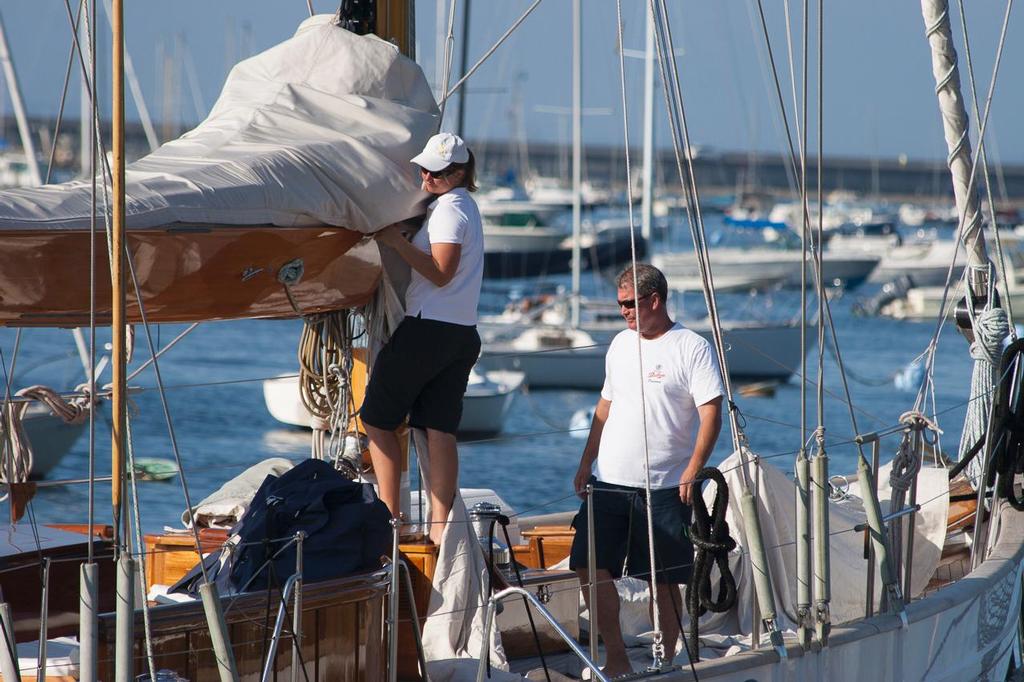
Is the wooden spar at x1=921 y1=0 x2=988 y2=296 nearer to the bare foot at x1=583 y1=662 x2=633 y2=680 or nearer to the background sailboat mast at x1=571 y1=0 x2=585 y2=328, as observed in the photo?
the bare foot at x1=583 y1=662 x2=633 y2=680

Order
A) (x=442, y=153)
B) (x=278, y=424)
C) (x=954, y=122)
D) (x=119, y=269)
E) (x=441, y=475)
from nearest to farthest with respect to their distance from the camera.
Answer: (x=119, y=269), (x=442, y=153), (x=441, y=475), (x=954, y=122), (x=278, y=424)

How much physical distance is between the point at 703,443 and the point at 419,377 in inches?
36.9

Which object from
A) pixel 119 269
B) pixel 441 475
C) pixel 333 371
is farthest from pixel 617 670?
pixel 119 269

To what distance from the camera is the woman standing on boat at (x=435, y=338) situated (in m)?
4.36

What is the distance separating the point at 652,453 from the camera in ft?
15.0

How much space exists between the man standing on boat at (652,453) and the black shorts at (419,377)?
0.54 m

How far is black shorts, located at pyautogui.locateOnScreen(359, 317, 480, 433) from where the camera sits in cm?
445

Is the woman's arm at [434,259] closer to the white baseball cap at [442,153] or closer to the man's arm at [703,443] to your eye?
the white baseball cap at [442,153]

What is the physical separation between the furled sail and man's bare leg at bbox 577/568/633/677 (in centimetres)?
125

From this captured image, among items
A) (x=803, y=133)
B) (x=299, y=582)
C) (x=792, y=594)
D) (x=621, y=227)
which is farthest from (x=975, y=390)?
(x=621, y=227)

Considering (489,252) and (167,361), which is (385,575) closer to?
(167,361)

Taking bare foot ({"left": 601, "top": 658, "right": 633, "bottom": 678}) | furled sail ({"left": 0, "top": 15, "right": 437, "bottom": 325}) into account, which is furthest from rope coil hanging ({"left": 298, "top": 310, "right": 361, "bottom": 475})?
bare foot ({"left": 601, "top": 658, "right": 633, "bottom": 678})

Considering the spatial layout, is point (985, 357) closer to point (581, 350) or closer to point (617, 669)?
point (617, 669)

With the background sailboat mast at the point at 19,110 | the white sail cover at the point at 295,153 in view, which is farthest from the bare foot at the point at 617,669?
the background sailboat mast at the point at 19,110
